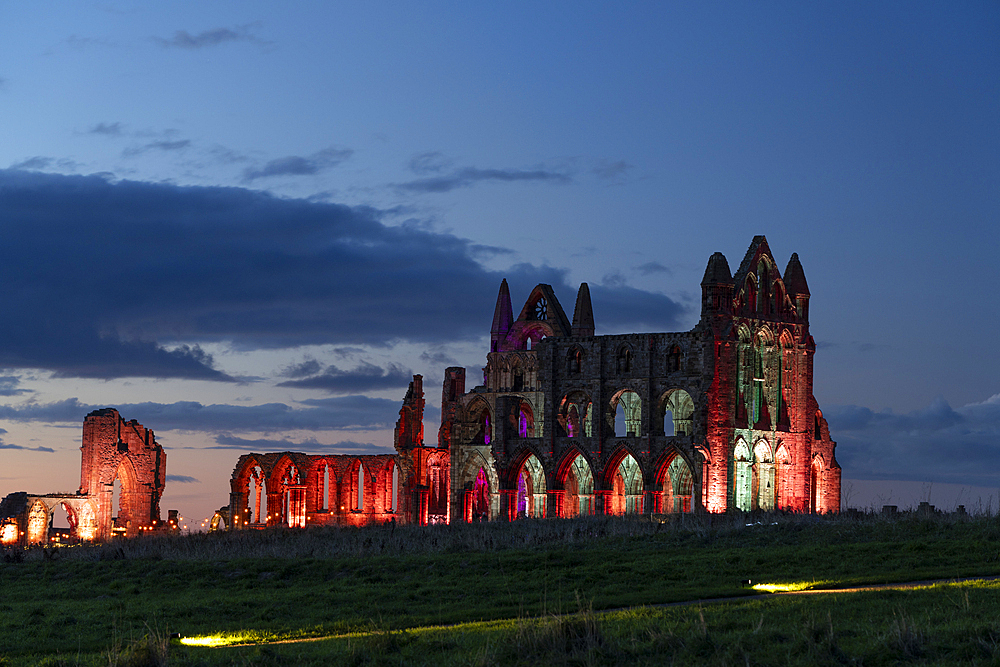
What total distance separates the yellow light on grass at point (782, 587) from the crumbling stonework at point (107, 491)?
48.1m

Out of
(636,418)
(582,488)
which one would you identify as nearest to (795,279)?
(636,418)

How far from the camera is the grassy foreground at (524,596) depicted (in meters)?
18.3

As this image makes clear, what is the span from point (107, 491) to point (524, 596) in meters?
47.8

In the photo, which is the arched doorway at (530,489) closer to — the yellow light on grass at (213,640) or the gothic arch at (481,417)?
the gothic arch at (481,417)

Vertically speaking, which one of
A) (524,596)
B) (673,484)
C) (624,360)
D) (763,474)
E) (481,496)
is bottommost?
(524,596)

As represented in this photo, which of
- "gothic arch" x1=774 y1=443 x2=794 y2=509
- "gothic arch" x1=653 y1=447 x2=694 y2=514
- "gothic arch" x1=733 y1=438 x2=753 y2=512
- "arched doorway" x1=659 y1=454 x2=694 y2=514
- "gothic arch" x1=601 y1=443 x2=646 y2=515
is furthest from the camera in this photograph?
"arched doorway" x1=659 y1=454 x2=694 y2=514

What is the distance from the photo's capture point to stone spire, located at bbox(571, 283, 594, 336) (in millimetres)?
69312

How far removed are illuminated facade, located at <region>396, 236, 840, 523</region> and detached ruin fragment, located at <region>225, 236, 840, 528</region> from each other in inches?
2.8

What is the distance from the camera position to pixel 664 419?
6219cm

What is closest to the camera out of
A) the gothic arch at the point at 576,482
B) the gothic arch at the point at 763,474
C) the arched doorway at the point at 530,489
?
the gothic arch at the point at 763,474

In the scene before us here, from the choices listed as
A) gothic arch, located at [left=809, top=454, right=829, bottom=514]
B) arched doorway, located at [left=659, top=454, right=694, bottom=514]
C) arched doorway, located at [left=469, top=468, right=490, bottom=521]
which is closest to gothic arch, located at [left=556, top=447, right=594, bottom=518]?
arched doorway, located at [left=659, top=454, right=694, bottom=514]

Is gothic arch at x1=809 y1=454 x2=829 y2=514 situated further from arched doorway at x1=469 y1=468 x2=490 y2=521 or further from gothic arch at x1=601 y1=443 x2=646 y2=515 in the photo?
arched doorway at x1=469 y1=468 x2=490 y2=521

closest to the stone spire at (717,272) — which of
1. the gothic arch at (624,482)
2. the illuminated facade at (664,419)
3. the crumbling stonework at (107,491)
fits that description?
the illuminated facade at (664,419)

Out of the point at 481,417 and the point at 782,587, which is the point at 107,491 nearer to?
the point at 481,417
